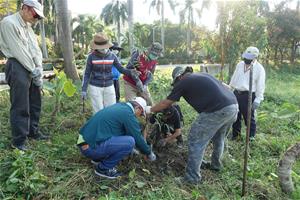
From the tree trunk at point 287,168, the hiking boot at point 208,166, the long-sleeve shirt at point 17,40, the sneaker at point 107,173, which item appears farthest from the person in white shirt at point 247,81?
the long-sleeve shirt at point 17,40

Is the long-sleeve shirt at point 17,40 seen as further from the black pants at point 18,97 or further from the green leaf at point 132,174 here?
the green leaf at point 132,174

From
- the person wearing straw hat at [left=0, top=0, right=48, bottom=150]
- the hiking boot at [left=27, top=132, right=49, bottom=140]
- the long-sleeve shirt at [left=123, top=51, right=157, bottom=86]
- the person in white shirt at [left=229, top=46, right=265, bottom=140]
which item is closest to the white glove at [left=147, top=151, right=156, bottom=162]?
the long-sleeve shirt at [left=123, top=51, right=157, bottom=86]

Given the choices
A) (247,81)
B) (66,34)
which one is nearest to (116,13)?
(66,34)

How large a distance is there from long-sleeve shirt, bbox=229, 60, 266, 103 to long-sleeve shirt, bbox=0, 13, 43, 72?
3.30 m

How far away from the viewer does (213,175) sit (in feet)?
14.8

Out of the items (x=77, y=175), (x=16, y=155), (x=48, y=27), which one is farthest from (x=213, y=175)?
(x=48, y=27)

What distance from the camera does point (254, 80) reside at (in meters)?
5.68

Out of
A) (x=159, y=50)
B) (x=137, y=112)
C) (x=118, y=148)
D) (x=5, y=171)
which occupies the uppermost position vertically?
(x=159, y=50)

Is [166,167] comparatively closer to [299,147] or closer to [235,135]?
[299,147]

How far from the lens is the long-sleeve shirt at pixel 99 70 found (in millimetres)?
4988

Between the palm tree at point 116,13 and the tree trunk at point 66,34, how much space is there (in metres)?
30.9

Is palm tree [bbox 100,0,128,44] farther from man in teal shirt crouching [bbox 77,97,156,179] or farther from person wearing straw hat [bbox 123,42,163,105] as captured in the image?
man in teal shirt crouching [bbox 77,97,156,179]

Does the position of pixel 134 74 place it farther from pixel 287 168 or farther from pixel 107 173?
pixel 287 168

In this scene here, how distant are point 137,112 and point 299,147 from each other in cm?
219
